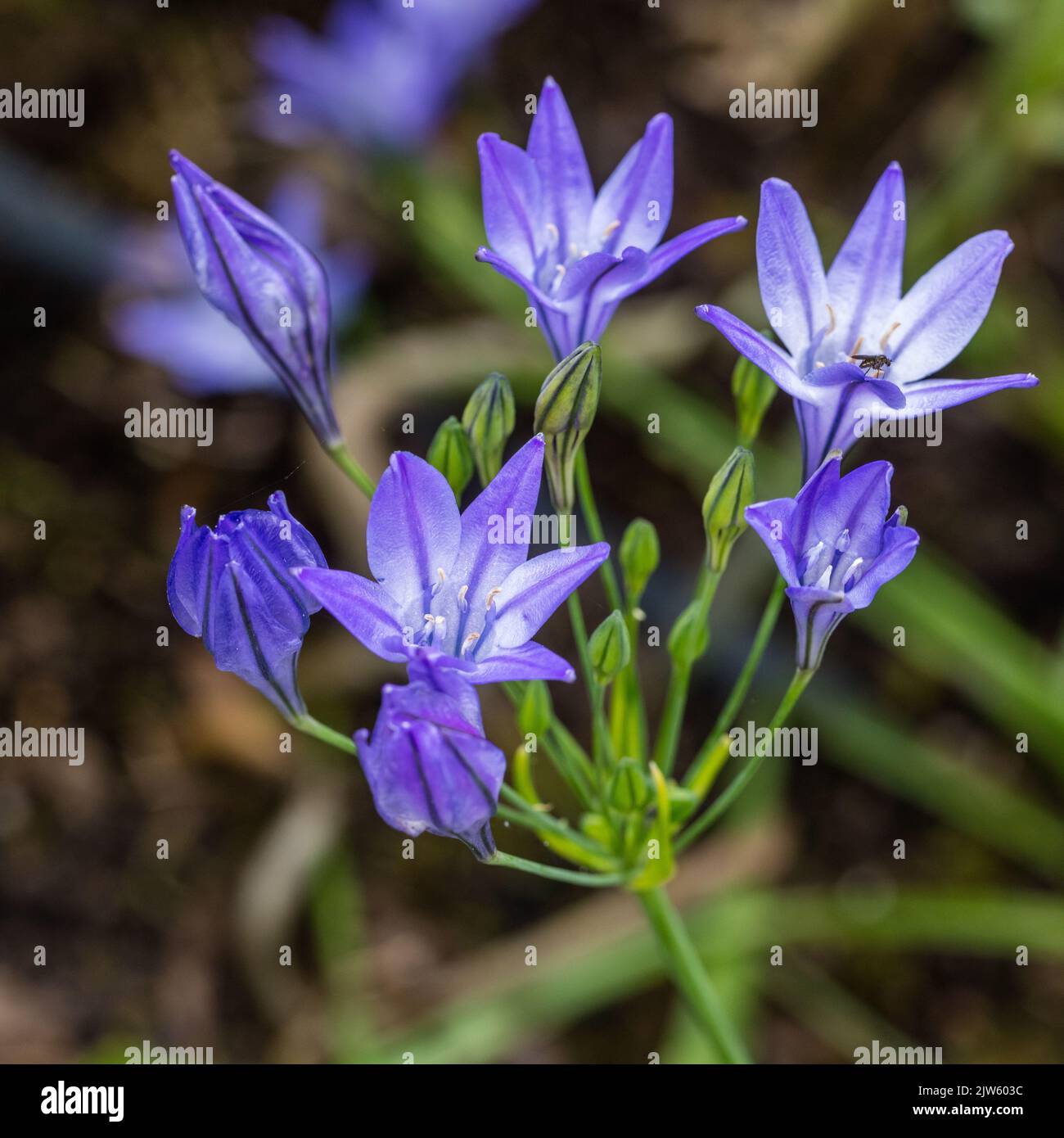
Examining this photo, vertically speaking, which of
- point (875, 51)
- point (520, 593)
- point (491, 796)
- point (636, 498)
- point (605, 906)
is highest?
point (875, 51)

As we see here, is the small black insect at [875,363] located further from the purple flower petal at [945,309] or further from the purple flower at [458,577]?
the purple flower at [458,577]

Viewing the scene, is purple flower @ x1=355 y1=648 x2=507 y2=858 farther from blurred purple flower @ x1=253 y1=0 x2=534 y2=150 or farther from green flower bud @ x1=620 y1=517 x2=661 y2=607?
blurred purple flower @ x1=253 y1=0 x2=534 y2=150

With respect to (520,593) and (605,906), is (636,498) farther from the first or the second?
(520,593)

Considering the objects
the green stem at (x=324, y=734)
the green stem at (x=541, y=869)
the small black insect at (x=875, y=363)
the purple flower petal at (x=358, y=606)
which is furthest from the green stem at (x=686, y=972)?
the small black insect at (x=875, y=363)

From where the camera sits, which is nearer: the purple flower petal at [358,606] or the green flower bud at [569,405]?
the purple flower petal at [358,606]

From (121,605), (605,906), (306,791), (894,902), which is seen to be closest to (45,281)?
(121,605)

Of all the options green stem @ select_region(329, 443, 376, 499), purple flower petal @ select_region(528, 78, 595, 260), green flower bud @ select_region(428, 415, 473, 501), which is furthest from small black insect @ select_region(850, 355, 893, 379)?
green stem @ select_region(329, 443, 376, 499)

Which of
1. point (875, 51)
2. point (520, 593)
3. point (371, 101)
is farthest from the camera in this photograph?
point (875, 51)
